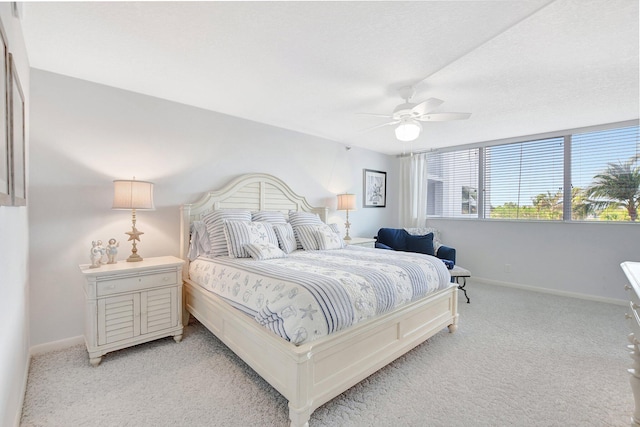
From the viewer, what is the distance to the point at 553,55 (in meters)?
2.08

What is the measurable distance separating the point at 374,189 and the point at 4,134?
4.81m

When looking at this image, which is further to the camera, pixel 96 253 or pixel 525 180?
pixel 525 180

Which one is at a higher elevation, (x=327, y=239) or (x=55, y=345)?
(x=327, y=239)

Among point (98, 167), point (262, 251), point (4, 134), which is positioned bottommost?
point (262, 251)

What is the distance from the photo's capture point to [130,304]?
231 cm

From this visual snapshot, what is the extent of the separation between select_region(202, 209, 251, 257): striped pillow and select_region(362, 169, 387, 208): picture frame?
8.94 feet

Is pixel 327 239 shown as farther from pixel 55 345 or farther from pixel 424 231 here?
pixel 55 345

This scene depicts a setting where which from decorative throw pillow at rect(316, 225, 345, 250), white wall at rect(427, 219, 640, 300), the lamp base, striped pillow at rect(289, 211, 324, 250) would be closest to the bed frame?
the lamp base

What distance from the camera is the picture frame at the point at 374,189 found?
5180mm

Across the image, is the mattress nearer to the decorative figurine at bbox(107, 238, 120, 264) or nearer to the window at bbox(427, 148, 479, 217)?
the decorative figurine at bbox(107, 238, 120, 264)

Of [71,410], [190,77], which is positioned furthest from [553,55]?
[71,410]

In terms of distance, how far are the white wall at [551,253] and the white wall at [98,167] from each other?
3827mm

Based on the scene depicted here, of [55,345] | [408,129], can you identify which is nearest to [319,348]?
[408,129]

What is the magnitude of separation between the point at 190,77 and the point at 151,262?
5.50 feet
